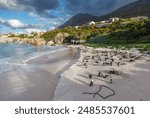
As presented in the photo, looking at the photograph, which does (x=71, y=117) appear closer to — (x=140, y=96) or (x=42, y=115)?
(x=42, y=115)

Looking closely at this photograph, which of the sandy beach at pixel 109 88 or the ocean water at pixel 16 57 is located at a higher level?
the sandy beach at pixel 109 88

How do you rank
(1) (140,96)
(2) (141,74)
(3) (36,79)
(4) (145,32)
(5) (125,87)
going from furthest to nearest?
(4) (145,32), (3) (36,79), (2) (141,74), (5) (125,87), (1) (140,96)

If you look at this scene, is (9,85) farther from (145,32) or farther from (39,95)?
(145,32)

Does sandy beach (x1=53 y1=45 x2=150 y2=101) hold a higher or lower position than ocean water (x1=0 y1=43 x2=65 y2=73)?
higher

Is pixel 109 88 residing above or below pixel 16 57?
above

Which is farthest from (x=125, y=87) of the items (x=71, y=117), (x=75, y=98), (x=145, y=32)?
(x=145, y=32)

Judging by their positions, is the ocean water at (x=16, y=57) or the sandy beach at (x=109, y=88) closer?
the sandy beach at (x=109, y=88)

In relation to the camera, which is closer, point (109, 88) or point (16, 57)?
point (109, 88)

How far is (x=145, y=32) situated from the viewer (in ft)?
202

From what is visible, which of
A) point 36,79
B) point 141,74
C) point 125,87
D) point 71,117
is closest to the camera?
point 71,117

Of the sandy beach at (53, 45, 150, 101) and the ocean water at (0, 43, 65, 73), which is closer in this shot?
the sandy beach at (53, 45, 150, 101)

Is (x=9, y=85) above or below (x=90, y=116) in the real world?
below

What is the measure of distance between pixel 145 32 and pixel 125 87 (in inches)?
2015

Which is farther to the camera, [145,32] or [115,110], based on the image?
[145,32]
